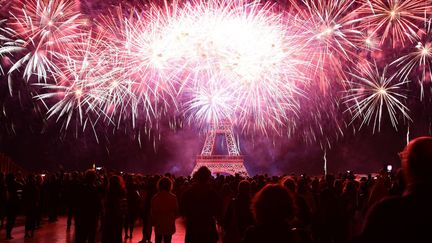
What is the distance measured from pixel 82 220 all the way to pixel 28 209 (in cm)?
605

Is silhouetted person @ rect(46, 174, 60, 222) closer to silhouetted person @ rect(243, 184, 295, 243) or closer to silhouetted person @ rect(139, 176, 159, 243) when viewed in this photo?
silhouetted person @ rect(139, 176, 159, 243)

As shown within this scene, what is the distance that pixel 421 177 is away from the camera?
121 inches

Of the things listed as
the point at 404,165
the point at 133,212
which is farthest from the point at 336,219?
the point at 404,165

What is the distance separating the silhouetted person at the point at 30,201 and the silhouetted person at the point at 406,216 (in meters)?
14.7

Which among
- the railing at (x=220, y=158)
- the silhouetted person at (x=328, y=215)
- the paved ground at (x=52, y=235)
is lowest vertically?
the paved ground at (x=52, y=235)

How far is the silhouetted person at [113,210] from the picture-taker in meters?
10.0

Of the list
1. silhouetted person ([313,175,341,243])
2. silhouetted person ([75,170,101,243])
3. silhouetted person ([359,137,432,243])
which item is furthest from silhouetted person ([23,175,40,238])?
silhouetted person ([359,137,432,243])

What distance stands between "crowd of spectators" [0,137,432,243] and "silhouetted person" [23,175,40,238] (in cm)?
3

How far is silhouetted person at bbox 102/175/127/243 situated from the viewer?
10.0 meters

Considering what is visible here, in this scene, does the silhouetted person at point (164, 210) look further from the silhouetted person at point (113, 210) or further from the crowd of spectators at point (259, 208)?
the silhouetted person at point (113, 210)

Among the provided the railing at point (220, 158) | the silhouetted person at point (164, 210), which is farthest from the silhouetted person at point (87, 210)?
the railing at point (220, 158)

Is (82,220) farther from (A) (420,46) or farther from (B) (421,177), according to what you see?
(A) (420,46)

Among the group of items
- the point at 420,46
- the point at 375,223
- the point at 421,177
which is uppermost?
the point at 420,46

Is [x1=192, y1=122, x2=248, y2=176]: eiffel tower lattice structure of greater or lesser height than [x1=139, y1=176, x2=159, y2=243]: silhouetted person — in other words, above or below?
above
